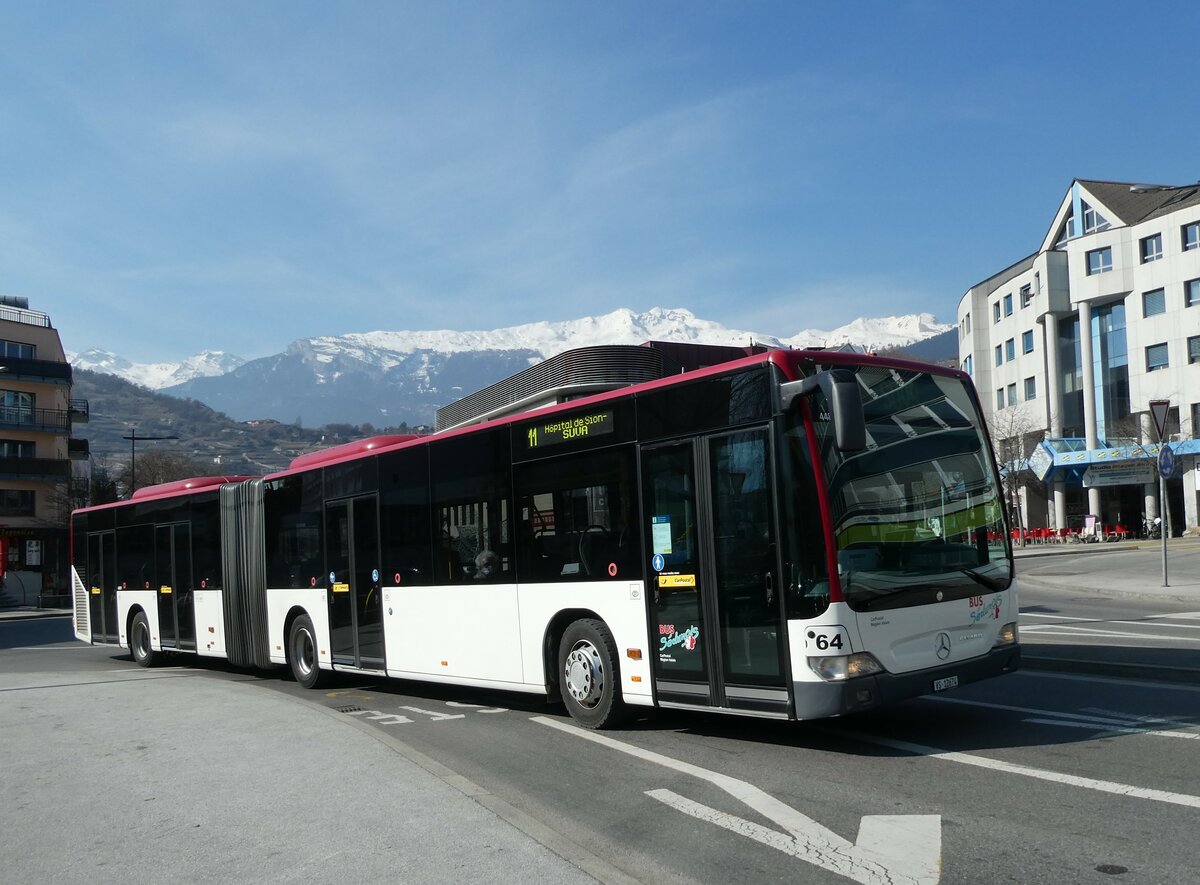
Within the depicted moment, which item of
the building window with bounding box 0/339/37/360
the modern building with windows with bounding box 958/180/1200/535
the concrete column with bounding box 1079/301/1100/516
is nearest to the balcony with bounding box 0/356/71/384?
the building window with bounding box 0/339/37/360

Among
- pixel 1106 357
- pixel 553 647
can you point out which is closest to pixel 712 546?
pixel 553 647

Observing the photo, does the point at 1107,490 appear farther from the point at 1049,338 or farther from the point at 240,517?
the point at 240,517

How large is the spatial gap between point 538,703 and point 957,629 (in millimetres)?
5112

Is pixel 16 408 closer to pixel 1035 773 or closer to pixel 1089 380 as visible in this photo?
pixel 1089 380

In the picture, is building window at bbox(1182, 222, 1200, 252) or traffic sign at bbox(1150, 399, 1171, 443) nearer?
traffic sign at bbox(1150, 399, 1171, 443)

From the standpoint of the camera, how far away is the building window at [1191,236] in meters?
55.4

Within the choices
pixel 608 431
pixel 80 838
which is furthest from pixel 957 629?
pixel 80 838

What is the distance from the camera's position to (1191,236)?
55.7 meters

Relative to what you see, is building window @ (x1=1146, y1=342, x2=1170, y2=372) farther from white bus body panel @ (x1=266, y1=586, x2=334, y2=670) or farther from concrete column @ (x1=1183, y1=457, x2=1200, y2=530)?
white bus body panel @ (x1=266, y1=586, x2=334, y2=670)

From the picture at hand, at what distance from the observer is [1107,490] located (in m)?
61.5

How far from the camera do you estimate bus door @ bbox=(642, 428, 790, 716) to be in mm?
7734

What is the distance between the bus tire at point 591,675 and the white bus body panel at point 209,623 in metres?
9.14

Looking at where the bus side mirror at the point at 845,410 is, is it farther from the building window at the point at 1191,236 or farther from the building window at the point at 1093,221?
the building window at the point at 1093,221

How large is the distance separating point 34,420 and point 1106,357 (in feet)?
219
